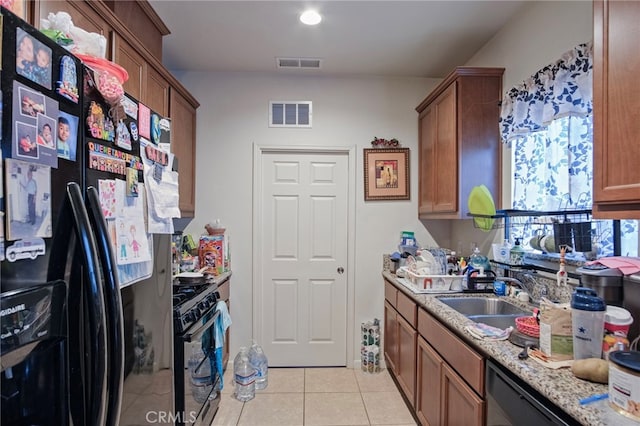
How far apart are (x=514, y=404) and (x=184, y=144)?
2903mm

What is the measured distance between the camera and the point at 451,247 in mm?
3408

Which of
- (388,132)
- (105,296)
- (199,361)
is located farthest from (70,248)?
(388,132)

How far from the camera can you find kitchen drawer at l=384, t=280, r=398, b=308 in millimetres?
2891

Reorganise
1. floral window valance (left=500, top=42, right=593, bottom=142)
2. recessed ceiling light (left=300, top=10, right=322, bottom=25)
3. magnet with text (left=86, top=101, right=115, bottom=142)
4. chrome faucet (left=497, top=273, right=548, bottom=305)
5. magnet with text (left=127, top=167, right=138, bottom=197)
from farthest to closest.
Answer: recessed ceiling light (left=300, top=10, right=322, bottom=25)
chrome faucet (left=497, top=273, right=548, bottom=305)
floral window valance (left=500, top=42, right=593, bottom=142)
magnet with text (left=127, top=167, right=138, bottom=197)
magnet with text (left=86, top=101, right=115, bottom=142)

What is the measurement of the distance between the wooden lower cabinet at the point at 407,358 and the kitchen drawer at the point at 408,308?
0.15 feet

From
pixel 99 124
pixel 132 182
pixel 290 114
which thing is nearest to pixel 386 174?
pixel 290 114

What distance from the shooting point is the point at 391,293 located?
3.04m

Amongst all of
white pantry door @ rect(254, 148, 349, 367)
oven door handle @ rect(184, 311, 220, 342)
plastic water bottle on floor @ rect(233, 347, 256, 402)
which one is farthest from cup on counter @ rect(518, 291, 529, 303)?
plastic water bottle on floor @ rect(233, 347, 256, 402)

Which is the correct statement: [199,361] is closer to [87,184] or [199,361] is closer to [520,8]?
[87,184]

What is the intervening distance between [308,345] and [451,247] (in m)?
1.72

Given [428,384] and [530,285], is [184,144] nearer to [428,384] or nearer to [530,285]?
[428,384]

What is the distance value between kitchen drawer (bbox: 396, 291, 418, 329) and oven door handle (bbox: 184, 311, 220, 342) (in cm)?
136

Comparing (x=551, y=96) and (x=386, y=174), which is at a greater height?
(x=551, y=96)

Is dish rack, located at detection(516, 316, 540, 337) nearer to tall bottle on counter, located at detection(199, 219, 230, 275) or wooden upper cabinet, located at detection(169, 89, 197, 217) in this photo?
tall bottle on counter, located at detection(199, 219, 230, 275)
